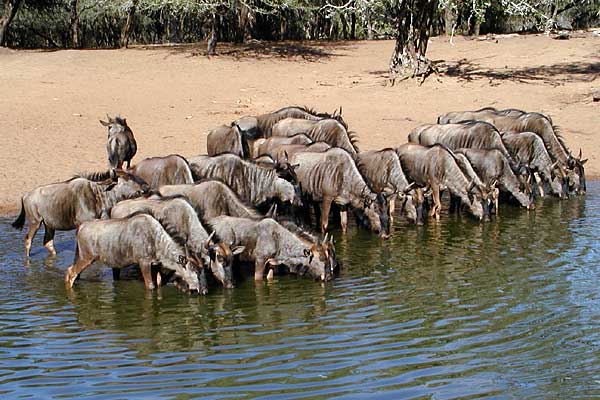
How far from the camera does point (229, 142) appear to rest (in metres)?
18.6

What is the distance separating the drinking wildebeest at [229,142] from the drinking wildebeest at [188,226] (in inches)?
210

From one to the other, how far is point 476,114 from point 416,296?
1093cm

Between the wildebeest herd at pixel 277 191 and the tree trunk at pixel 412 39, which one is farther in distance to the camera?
the tree trunk at pixel 412 39

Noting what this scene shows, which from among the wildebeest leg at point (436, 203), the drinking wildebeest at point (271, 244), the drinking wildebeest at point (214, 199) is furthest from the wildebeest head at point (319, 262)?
the wildebeest leg at point (436, 203)

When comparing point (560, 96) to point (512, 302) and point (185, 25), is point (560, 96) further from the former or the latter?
point (185, 25)

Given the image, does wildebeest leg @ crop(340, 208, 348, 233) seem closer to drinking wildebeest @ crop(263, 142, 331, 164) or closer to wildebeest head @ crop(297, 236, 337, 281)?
drinking wildebeest @ crop(263, 142, 331, 164)

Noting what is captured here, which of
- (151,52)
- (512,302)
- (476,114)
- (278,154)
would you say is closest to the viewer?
(512,302)

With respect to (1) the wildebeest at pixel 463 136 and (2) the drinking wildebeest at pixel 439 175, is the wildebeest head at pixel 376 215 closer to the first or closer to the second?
(2) the drinking wildebeest at pixel 439 175

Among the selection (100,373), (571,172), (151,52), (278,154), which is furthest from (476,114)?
Result: (151,52)

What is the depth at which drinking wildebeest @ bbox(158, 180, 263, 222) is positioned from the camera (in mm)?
13789

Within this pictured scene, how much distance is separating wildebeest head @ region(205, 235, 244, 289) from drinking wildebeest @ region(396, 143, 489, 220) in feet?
19.3

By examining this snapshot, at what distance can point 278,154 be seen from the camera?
17438 millimetres

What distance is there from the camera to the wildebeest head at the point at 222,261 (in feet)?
40.4

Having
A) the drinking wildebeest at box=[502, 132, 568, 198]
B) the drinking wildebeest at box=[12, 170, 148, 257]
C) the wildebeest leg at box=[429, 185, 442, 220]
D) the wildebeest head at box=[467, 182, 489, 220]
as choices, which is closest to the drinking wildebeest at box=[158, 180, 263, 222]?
the drinking wildebeest at box=[12, 170, 148, 257]
